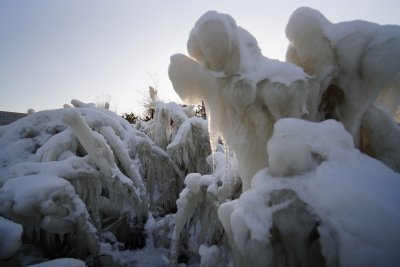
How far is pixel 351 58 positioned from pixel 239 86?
891mm

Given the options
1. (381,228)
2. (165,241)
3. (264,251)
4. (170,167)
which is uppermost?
(381,228)

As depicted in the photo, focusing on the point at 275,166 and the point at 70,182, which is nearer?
the point at 275,166

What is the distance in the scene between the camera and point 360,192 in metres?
1.14

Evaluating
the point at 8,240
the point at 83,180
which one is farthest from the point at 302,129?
the point at 83,180

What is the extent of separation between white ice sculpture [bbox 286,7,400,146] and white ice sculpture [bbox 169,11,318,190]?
0.25 metres

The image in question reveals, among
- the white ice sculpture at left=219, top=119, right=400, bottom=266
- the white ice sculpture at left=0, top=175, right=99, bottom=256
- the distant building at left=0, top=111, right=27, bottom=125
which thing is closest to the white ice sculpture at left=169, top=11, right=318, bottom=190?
the white ice sculpture at left=219, top=119, right=400, bottom=266

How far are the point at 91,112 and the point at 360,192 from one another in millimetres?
5582

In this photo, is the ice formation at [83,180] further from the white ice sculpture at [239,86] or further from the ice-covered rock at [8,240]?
the white ice sculpture at [239,86]

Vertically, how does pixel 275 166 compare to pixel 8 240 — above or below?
above

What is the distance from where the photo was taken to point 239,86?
6.73ft

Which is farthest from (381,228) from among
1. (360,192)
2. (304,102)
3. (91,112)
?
(91,112)

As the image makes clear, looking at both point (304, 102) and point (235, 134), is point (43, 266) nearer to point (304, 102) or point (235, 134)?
point (235, 134)

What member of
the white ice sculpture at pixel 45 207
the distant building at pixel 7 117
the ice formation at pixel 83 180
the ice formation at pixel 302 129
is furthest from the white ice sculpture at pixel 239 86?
the distant building at pixel 7 117

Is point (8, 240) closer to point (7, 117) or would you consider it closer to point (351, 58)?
point (351, 58)
